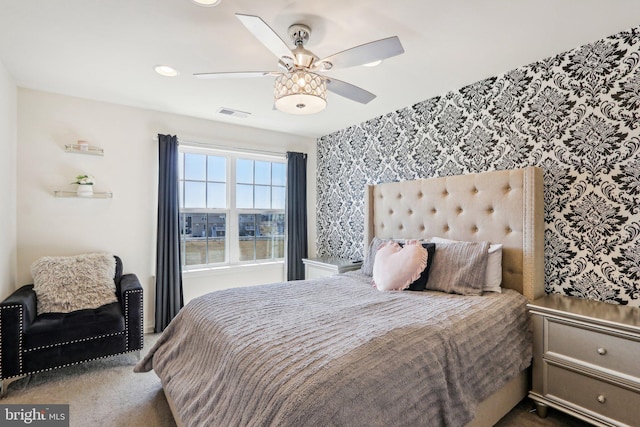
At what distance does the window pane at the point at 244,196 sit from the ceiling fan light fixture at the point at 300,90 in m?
2.43

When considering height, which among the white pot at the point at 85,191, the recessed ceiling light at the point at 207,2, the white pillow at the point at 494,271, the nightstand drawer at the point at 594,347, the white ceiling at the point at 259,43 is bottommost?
the nightstand drawer at the point at 594,347

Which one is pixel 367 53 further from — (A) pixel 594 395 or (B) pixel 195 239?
(B) pixel 195 239

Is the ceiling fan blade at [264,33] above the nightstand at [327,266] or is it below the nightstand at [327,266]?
above

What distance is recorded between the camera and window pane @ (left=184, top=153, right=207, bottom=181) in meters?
3.78

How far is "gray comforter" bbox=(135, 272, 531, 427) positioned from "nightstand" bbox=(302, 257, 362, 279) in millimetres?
1279

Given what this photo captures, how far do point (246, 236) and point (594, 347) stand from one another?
→ 3.55m

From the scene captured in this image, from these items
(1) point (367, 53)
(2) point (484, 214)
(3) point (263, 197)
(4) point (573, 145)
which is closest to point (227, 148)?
(3) point (263, 197)

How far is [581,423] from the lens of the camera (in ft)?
6.50

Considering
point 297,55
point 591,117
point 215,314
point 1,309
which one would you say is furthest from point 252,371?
point 591,117

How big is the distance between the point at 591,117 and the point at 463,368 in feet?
6.26

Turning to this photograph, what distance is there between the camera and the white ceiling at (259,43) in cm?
175

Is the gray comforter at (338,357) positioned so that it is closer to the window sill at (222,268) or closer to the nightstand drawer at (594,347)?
the nightstand drawer at (594,347)

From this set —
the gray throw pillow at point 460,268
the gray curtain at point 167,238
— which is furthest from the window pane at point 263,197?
the gray throw pillow at point 460,268

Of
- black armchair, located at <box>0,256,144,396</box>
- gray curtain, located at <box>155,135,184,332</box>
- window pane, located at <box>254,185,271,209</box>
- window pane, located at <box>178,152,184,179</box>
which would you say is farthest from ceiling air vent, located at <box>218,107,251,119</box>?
black armchair, located at <box>0,256,144,396</box>
